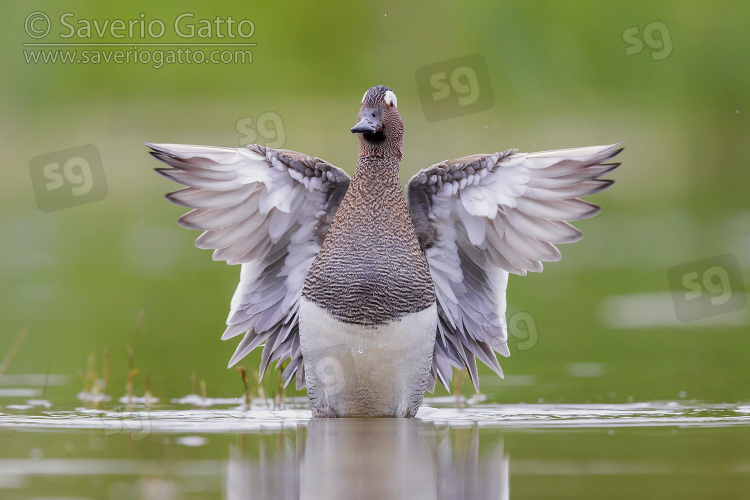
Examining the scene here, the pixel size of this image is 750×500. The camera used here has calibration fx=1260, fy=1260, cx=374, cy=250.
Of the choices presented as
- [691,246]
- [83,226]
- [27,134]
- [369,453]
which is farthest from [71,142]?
[369,453]

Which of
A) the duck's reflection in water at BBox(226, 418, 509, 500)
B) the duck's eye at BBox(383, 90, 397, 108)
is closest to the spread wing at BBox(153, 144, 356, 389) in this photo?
the duck's eye at BBox(383, 90, 397, 108)

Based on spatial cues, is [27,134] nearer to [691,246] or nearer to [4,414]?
[691,246]

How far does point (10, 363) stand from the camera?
877 centimetres

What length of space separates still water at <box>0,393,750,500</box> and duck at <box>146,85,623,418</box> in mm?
406

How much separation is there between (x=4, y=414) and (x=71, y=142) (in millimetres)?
12702

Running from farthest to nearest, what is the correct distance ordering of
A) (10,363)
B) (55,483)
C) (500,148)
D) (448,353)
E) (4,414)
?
(500,148), (10,363), (448,353), (4,414), (55,483)

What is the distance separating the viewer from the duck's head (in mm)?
6816
